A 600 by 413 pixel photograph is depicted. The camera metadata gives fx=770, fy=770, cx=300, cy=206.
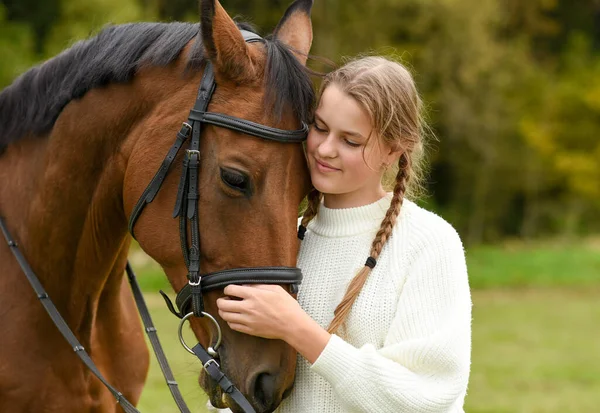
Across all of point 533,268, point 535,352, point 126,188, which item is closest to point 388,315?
point 126,188

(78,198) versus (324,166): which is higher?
(324,166)

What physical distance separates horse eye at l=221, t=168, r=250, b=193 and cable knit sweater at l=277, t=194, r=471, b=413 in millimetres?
392

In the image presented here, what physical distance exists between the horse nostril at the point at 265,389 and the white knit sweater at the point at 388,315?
13 centimetres

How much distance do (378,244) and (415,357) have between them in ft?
1.18

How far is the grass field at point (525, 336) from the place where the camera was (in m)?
6.97

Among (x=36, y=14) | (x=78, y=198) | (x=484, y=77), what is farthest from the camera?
(x=484, y=77)

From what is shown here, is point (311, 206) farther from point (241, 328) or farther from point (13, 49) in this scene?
point (13, 49)

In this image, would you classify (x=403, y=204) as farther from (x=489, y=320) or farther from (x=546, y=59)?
(x=546, y=59)

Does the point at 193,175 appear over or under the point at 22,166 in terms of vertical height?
over

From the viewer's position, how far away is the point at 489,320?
1137cm

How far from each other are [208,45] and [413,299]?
0.95 m

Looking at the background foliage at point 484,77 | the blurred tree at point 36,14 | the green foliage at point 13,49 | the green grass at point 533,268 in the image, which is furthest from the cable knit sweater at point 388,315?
the blurred tree at point 36,14

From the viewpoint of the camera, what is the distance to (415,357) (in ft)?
7.13

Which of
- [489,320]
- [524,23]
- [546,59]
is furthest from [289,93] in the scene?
[546,59]
